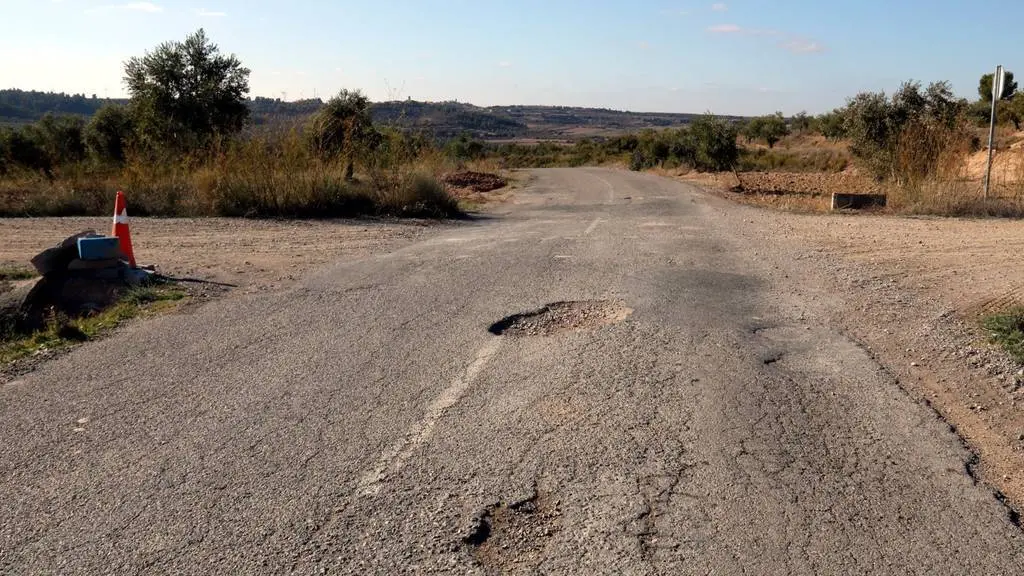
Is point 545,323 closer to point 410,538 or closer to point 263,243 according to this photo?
point 410,538

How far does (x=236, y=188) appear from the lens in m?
16.8

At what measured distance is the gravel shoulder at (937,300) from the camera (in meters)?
5.21

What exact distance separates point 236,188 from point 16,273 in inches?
278

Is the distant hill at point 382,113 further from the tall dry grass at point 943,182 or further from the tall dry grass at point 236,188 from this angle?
the tall dry grass at point 943,182

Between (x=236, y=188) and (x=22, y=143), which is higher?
(x=22, y=143)

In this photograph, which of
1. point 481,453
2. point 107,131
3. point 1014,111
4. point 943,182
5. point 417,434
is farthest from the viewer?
point 1014,111

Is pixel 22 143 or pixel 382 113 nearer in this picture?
pixel 382 113

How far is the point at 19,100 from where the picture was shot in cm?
8356

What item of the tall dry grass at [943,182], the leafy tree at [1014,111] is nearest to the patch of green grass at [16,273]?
the tall dry grass at [943,182]

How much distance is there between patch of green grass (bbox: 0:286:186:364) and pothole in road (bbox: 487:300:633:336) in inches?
136

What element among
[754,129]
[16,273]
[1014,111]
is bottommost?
[16,273]

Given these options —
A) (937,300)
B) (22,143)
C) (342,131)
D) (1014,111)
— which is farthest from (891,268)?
(1014,111)

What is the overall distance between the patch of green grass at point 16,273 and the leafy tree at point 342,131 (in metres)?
8.12

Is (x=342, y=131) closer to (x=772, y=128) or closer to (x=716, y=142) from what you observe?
(x=716, y=142)
